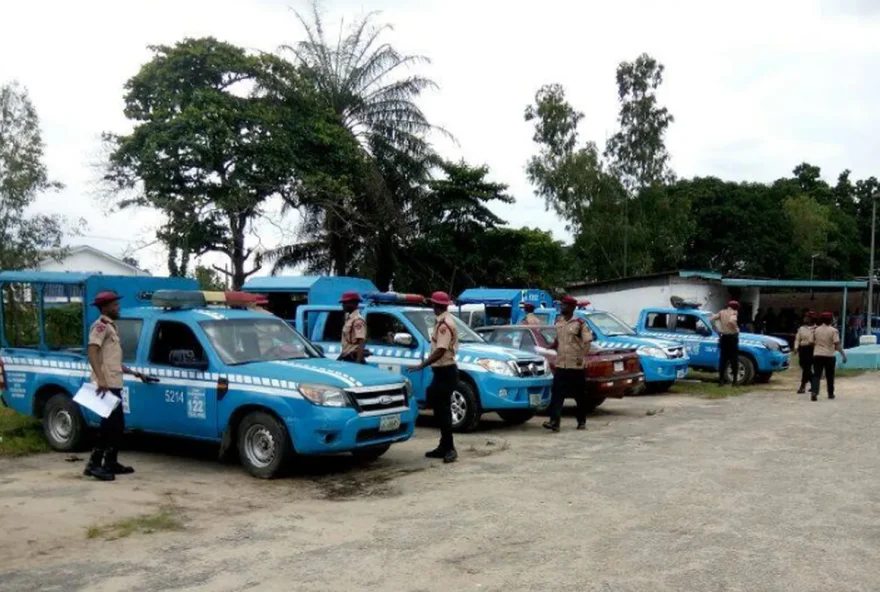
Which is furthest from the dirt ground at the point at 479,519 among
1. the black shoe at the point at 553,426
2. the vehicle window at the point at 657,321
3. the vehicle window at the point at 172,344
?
the vehicle window at the point at 657,321

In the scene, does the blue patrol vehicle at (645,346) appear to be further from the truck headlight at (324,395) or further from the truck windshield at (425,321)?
the truck headlight at (324,395)

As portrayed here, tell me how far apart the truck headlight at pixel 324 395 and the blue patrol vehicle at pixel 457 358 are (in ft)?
9.80

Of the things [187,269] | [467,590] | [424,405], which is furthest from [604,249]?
[467,590]

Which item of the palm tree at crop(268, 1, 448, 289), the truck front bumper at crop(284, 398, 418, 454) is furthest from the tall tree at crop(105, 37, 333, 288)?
the truck front bumper at crop(284, 398, 418, 454)

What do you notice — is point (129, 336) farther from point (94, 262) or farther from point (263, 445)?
point (94, 262)

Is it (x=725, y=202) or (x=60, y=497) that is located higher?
(x=725, y=202)

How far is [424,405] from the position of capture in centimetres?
1226

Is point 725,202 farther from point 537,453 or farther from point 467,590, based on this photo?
point 467,590

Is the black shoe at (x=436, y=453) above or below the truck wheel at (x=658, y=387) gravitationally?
below

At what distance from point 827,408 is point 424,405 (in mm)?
7752

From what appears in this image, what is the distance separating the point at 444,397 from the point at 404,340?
6.70 ft

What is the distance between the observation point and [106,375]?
8672 millimetres

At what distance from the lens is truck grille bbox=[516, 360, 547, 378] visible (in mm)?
12048

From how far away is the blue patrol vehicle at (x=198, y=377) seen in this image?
340 inches
